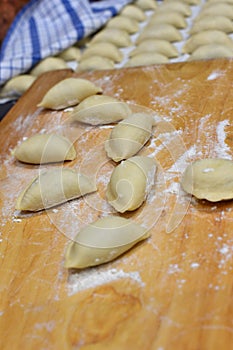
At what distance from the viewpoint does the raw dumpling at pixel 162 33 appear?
4.91 feet

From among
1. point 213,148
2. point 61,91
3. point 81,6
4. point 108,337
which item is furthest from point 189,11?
point 108,337

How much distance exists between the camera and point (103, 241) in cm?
79

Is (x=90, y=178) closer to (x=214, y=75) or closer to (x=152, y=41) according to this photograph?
(x=214, y=75)

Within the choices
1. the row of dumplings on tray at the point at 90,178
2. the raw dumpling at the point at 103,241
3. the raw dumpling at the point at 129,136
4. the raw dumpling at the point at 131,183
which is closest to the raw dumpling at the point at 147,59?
the row of dumplings on tray at the point at 90,178

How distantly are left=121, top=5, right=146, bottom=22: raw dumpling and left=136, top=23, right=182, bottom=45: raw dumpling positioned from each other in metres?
0.14

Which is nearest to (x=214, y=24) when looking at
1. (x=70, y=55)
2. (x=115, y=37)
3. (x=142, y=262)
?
(x=115, y=37)

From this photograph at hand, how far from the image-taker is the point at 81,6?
166cm

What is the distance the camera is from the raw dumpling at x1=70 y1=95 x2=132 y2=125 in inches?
43.0

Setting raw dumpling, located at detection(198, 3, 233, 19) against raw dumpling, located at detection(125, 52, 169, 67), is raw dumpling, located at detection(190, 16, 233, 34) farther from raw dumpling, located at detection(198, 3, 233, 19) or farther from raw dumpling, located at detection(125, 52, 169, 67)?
raw dumpling, located at detection(125, 52, 169, 67)

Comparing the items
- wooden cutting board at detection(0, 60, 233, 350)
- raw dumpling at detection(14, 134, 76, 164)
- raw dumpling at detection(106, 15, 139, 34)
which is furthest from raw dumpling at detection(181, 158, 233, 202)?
raw dumpling at detection(106, 15, 139, 34)

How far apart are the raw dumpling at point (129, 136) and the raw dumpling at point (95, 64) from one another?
41cm

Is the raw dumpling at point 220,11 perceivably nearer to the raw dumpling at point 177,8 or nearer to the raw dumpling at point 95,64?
the raw dumpling at point 177,8

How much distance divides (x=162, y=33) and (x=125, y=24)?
0.17m

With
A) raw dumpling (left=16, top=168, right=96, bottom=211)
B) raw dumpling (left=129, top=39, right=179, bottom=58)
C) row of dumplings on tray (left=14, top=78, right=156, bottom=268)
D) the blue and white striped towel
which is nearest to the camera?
row of dumplings on tray (left=14, top=78, right=156, bottom=268)
